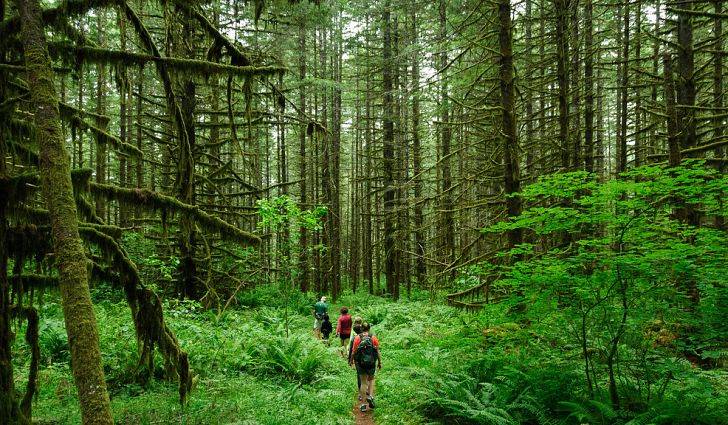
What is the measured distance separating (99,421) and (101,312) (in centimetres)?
877

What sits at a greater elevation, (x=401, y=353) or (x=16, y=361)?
(x=16, y=361)

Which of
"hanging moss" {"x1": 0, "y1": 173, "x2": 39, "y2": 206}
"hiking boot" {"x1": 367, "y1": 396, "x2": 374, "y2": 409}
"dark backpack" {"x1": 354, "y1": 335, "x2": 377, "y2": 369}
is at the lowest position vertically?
"hiking boot" {"x1": 367, "y1": 396, "x2": 374, "y2": 409}

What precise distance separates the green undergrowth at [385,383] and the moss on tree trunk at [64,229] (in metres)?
3.12

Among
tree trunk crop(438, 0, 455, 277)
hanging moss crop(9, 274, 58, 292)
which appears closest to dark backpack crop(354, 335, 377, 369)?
tree trunk crop(438, 0, 455, 277)

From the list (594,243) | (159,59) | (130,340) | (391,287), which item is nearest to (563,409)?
(594,243)

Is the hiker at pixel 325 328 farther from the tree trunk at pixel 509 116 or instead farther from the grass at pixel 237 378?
the tree trunk at pixel 509 116

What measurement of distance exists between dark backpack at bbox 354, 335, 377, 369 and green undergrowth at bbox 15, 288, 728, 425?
906mm

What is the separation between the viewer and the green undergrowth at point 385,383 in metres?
6.35

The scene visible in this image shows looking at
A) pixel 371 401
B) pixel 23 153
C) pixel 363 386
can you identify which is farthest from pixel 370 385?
pixel 23 153

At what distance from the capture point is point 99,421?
379cm

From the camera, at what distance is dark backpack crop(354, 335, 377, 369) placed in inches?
331

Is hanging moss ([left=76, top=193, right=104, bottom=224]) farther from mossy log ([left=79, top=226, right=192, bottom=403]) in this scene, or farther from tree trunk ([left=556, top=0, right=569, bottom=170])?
tree trunk ([left=556, top=0, right=569, bottom=170])

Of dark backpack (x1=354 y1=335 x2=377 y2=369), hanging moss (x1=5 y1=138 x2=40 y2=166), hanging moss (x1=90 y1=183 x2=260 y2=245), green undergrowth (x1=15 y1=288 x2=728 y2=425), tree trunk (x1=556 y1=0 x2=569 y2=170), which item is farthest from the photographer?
tree trunk (x1=556 y1=0 x2=569 y2=170)

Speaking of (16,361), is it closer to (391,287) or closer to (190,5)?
(190,5)
